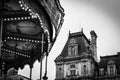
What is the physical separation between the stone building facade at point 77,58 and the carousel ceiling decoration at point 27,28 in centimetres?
2085

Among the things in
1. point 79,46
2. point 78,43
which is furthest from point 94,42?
point 79,46

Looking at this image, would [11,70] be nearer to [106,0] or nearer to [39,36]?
[39,36]

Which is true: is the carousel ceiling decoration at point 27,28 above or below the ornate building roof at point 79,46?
below

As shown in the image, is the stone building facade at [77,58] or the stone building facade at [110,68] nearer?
the stone building facade at [110,68]

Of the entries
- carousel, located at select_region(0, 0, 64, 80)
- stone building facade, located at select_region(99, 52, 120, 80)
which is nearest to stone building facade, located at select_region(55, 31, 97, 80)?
stone building facade, located at select_region(99, 52, 120, 80)

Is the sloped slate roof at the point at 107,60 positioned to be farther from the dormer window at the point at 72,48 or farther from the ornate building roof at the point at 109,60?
the dormer window at the point at 72,48

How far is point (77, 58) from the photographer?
3838 cm

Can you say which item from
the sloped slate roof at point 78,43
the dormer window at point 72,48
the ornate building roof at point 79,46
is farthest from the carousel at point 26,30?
the sloped slate roof at point 78,43

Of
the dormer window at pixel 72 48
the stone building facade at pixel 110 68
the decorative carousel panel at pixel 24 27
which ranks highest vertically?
the dormer window at pixel 72 48

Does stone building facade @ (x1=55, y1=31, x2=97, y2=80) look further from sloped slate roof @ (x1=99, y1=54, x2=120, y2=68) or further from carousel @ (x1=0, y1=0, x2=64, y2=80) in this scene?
carousel @ (x1=0, y1=0, x2=64, y2=80)

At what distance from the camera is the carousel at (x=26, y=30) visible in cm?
1148

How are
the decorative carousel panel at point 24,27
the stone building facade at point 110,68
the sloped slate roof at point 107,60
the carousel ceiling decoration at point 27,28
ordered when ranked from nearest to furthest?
1. the carousel ceiling decoration at point 27,28
2. the decorative carousel panel at point 24,27
3. the stone building facade at point 110,68
4. the sloped slate roof at point 107,60

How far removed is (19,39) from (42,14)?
3.51m

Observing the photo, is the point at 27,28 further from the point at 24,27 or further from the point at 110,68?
the point at 110,68
